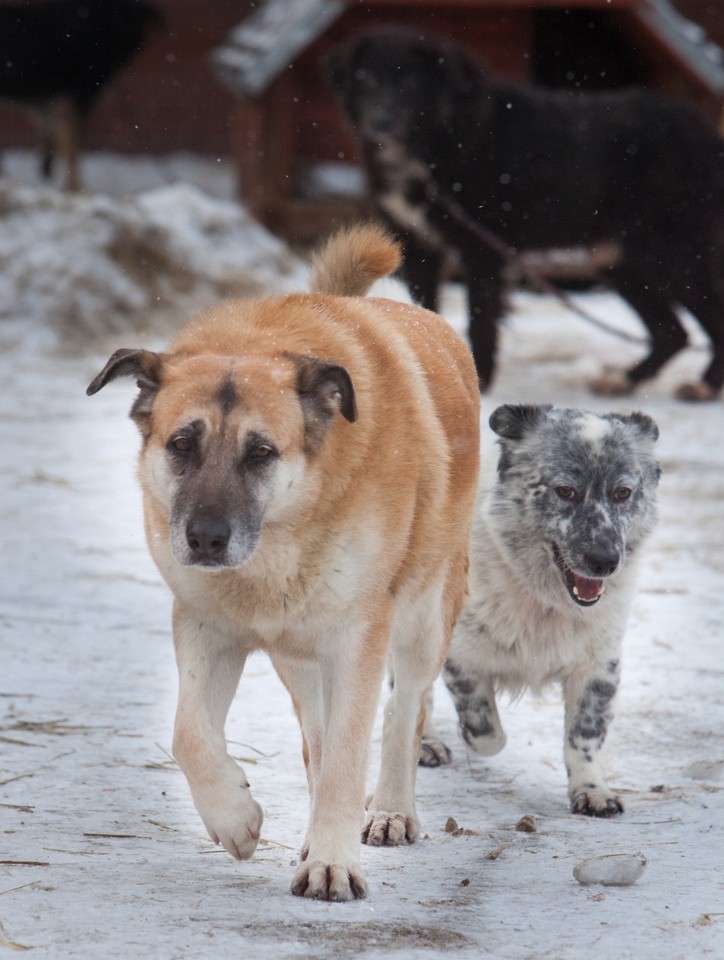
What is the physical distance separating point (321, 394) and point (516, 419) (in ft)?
4.89

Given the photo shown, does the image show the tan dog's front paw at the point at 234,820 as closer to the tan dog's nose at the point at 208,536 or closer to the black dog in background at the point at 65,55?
the tan dog's nose at the point at 208,536

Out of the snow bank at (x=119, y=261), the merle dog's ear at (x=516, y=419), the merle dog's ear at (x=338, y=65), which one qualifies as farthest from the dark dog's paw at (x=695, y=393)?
the merle dog's ear at (x=516, y=419)

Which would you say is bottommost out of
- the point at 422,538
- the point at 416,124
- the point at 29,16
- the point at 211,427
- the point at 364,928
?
the point at 29,16

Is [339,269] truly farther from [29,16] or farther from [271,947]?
[29,16]

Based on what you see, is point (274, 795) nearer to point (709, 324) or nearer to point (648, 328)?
point (709, 324)

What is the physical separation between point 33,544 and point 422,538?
10.8ft

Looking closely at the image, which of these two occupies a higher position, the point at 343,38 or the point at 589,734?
the point at 589,734

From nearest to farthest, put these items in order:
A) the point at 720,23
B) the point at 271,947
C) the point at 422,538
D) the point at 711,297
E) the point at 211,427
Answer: the point at 271,947 < the point at 211,427 < the point at 422,538 < the point at 711,297 < the point at 720,23

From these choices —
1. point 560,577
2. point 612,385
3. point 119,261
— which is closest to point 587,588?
point 560,577

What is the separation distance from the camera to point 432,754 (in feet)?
13.9

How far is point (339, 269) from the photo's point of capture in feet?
13.4

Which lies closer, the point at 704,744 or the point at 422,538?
the point at 422,538

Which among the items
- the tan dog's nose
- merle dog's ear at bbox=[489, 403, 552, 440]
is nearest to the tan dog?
the tan dog's nose

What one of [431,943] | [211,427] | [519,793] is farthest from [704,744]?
[211,427]
